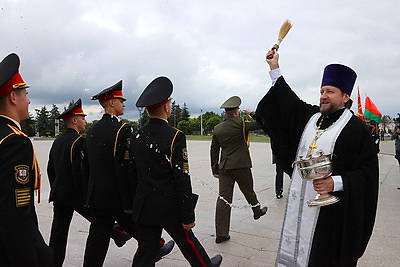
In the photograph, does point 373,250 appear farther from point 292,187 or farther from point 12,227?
point 12,227

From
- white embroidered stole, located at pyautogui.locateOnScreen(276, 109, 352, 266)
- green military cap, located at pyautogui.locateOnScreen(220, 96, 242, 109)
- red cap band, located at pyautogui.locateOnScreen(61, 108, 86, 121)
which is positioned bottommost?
white embroidered stole, located at pyautogui.locateOnScreen(276, 109, 352, 266)

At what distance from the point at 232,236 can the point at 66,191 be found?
248cm

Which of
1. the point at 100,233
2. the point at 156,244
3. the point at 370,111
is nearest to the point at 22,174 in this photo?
the point at 156,244

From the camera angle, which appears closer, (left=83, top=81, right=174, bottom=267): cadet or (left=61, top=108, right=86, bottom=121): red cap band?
(left=83, top=81, right=174, bottom=267): cadet

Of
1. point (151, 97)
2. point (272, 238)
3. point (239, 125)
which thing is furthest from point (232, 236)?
point (151, 97)

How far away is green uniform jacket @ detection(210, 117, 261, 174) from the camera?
543 centimetres

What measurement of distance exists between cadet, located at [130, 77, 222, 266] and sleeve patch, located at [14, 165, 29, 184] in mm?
1395

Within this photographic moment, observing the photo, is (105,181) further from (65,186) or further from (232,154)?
(232,154)

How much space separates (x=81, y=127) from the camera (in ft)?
15.0

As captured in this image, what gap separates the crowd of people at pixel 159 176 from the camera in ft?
7.43

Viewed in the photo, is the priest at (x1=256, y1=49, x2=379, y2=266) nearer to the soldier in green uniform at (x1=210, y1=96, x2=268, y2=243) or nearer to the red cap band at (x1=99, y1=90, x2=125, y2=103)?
the red cap band at (x1=99, y1=90, x2=125, y2=103)

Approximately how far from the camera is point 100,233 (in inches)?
153

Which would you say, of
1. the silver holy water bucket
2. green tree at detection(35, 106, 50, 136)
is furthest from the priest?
green tree at detection(35, 106, 50, 136)

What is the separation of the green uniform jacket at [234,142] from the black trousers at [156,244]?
191 cm
